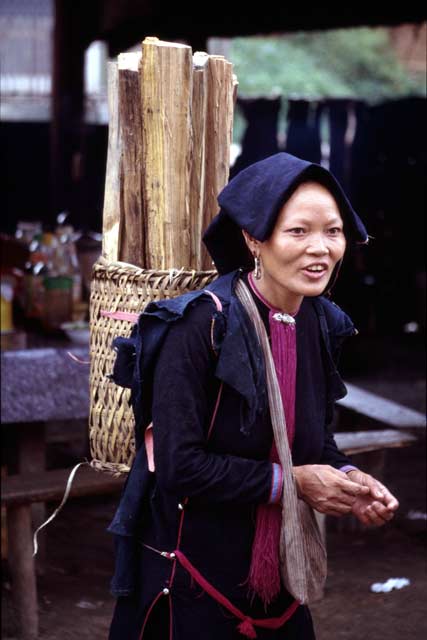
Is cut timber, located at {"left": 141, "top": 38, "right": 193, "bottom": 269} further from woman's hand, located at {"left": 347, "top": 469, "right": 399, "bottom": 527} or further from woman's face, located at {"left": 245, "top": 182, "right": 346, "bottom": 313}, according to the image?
woman's hand, located at {"left": 347, "top": 469, "right": 399, "bottom": 527}

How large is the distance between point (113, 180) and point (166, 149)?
0.63 ft

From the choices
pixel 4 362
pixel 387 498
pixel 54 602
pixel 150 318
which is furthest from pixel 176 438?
pixel 54 602

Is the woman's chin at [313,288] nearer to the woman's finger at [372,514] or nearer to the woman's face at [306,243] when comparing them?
the woman's face at [306,243]

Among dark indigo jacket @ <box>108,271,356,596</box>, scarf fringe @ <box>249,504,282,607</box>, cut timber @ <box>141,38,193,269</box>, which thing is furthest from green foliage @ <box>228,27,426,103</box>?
scarf fringe @ <box>249,504,282,607</box>

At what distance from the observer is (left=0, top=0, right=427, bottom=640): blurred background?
5.34 m

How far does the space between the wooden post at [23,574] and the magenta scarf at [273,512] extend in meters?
2.50

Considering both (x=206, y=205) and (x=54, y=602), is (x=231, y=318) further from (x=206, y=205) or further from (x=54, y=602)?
(x=54, y=602)

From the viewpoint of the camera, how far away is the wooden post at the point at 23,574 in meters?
4.53

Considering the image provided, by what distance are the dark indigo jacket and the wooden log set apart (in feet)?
1.33

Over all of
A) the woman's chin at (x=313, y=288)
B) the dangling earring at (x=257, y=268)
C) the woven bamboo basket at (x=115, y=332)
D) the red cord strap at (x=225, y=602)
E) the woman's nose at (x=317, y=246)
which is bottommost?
the red cord strap at (x=225, y=602)

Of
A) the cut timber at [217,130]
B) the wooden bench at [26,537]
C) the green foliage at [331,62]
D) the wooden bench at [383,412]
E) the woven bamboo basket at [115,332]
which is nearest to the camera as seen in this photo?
the woven bamboo basket at [115,332]

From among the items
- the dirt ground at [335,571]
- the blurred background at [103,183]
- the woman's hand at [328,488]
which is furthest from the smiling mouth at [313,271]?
the dirt ground at [335,571]

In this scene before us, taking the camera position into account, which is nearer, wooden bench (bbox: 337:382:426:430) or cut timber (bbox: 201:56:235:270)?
cut timber (bbox: 201:56:235:270)

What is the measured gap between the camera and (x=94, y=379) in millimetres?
2600
